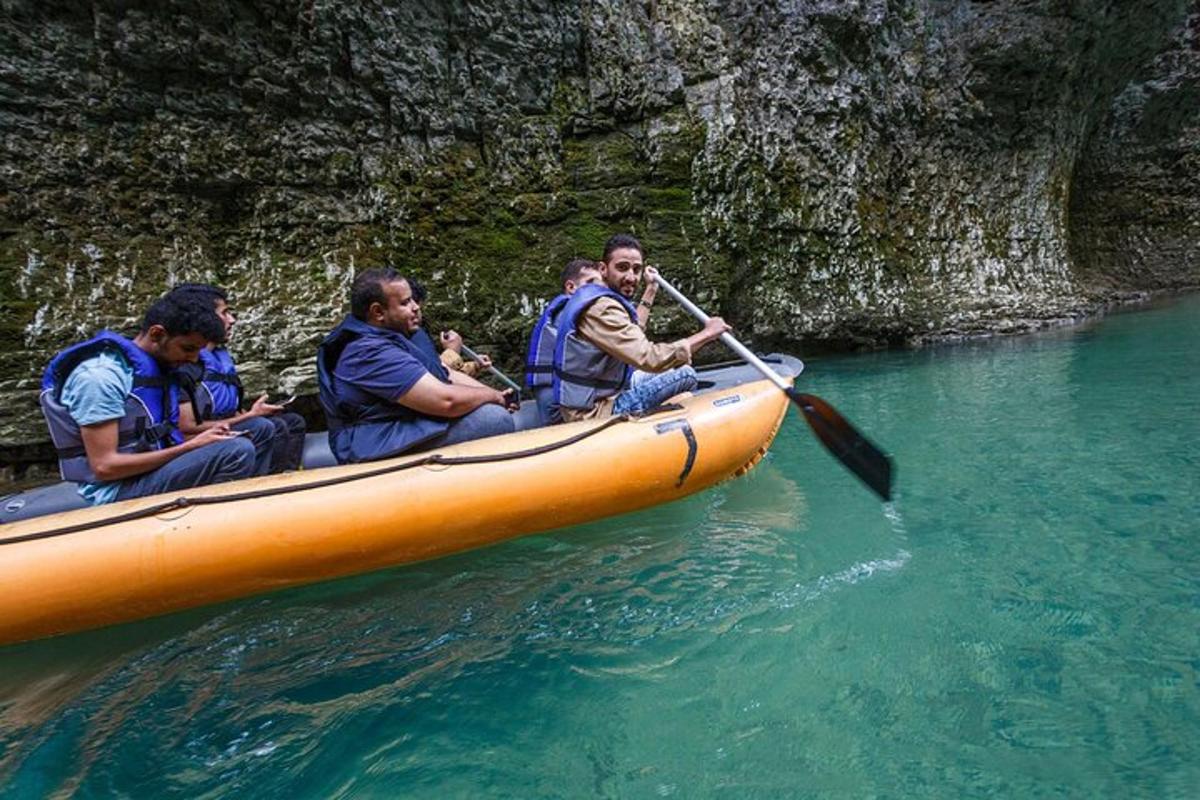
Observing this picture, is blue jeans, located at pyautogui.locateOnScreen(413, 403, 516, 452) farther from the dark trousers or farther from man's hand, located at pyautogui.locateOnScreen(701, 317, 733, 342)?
man's hand, located at pyautogui.locateOnScreen(701, 317, 733, 342)

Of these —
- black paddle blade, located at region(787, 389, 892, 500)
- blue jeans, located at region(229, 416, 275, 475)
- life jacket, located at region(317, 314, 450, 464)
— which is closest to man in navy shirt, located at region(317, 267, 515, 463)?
life jacket, located at region(317, 314, 450, 464)

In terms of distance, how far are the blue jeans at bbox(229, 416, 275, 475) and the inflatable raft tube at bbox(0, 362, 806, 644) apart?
591 millimetres

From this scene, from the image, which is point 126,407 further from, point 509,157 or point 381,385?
point 509,157

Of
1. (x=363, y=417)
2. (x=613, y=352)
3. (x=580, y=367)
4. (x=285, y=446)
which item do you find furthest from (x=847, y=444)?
(x=285, y=446)

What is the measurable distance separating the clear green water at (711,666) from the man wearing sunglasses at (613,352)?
2.07ft

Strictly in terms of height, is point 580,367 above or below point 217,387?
below

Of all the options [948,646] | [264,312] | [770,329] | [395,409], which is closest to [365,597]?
[395,409]

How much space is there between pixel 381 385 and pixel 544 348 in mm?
1037

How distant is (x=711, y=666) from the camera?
192cm

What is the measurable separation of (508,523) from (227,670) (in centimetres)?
111

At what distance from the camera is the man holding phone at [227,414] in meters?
3.12

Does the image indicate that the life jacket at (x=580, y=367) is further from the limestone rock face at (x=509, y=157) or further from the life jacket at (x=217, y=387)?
the limestone rock face at (x=509, y=157)

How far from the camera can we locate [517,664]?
2035mm

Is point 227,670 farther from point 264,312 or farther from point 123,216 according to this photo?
point 123,216
